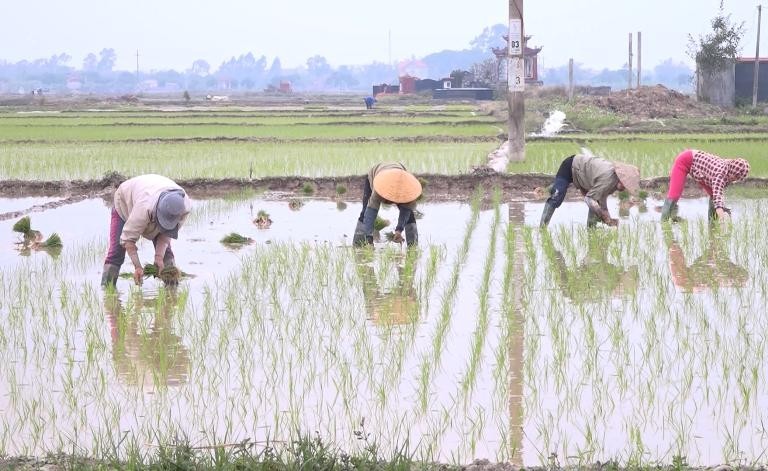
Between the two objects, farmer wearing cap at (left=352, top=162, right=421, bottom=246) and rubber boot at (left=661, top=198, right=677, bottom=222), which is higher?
farmer wearing cap at (left=352, top=162, right=421, bottom=246)

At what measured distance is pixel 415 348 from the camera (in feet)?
16.7

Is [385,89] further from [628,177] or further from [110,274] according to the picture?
[110,274]

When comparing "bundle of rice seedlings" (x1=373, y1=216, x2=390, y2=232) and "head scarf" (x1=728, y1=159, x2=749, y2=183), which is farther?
"bundle of rice seedlings" (x1=373, y1=216, x2=390, y2=232)

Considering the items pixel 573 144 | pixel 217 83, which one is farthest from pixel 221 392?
pixel 217 83

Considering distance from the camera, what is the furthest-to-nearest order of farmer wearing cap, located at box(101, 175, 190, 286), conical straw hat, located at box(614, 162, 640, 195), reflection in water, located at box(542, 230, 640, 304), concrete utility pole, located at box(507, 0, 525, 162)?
concrete utility pole, located at box(507, 0, 525, 162) < conical straw hat, located at box(614, 162, 640, 195) < reflection in water, located at box(542, 230, 640, 304) < farmer wearing cap, located at box(101, 175, 190, 286)

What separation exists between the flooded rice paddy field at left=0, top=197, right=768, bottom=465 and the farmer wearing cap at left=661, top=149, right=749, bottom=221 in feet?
1.11

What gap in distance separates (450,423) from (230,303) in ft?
7.58

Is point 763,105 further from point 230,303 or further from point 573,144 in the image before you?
point 230,303

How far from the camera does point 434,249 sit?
7.57m

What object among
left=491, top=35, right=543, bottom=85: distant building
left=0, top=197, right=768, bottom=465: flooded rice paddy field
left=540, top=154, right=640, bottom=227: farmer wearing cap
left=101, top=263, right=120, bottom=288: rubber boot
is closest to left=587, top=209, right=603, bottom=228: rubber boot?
left=540, top=154, right=640, bottom=227: farmer wearing cap

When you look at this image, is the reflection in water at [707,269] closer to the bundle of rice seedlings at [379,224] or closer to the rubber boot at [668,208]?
the rubber boot at [668,208]

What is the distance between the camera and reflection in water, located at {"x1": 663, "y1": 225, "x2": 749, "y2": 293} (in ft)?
21.6

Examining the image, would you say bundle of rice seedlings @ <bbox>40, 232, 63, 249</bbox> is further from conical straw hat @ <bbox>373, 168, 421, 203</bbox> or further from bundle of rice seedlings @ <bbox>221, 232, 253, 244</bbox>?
conical straw hat @ <bbox>373, 168, 421, 203</bbox>

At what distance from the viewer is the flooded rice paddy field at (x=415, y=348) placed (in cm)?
388
